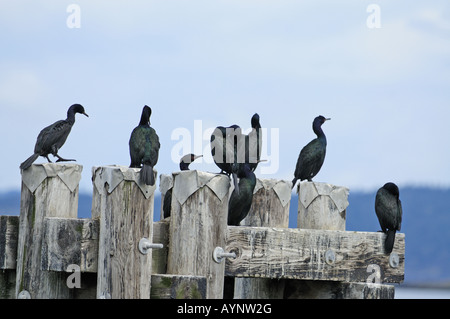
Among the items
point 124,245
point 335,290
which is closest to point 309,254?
point 335,290

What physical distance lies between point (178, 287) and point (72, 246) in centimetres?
108

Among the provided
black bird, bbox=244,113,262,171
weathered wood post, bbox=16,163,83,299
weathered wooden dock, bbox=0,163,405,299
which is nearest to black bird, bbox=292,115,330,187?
black bird, bbox=244,113,262,171

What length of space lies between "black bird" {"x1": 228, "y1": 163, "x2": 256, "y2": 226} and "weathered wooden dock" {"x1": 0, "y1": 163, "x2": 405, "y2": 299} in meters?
0.68

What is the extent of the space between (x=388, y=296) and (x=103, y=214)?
3322 millimetres

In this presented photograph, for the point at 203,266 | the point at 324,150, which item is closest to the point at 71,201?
the point at 203,266

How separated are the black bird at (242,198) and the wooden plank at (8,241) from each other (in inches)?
91.3

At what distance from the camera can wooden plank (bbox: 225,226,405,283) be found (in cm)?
915

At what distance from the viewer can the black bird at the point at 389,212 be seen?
1032cm

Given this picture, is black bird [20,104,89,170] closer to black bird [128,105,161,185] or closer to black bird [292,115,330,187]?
black bird [128,105,161,185]

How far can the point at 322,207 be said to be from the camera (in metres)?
10.4

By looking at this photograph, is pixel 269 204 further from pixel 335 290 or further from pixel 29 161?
pixel 29 161

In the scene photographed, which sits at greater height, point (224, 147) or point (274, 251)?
point (224, 147)
